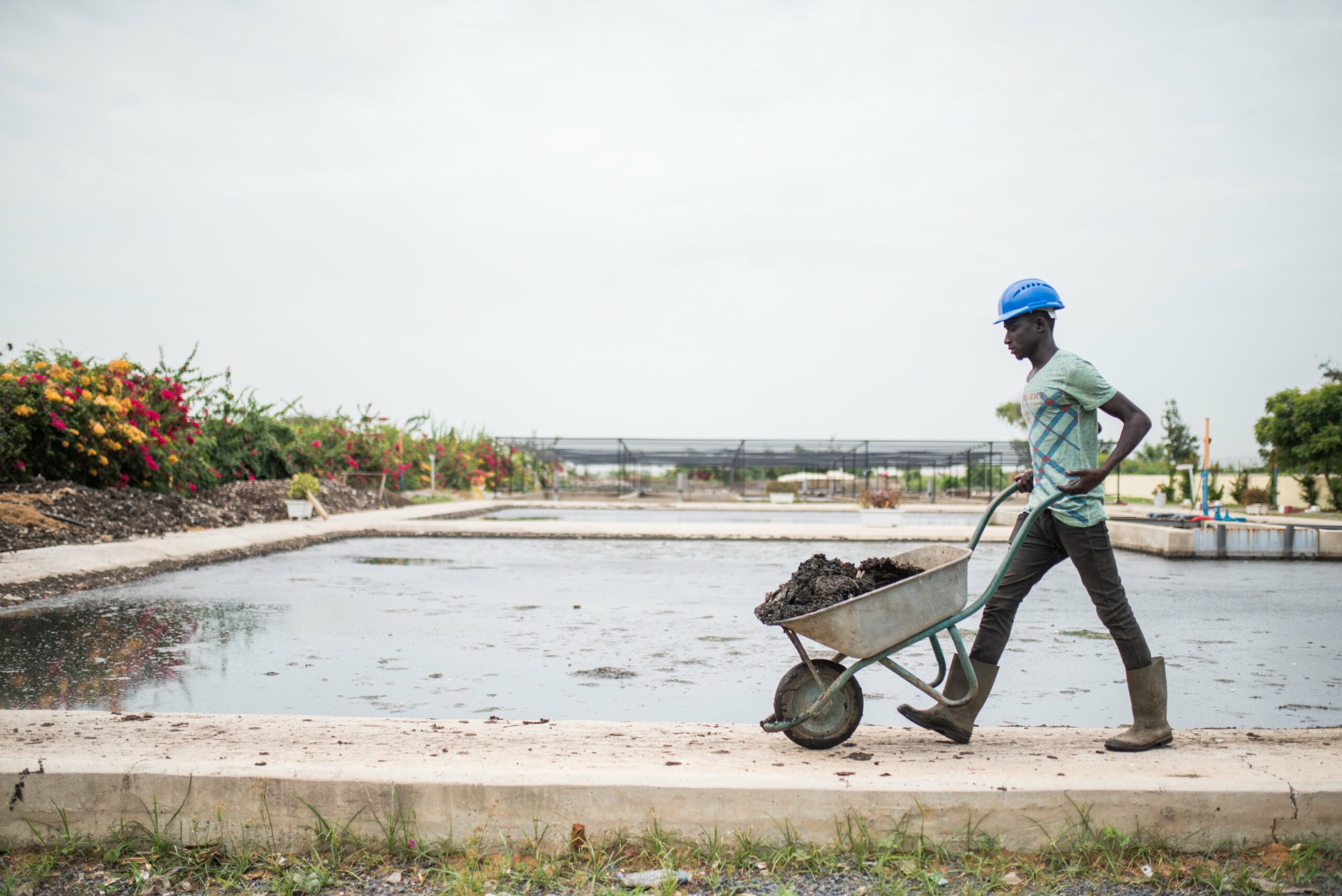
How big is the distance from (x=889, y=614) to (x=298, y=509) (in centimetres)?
1609

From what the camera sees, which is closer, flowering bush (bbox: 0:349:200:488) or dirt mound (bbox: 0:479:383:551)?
dirt mound (bbox: 0:479:383:551)

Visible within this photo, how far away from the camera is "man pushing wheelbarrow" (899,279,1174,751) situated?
3264mm

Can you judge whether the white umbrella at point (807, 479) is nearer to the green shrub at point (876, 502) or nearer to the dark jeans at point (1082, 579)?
the green shrub at point (876, 502)

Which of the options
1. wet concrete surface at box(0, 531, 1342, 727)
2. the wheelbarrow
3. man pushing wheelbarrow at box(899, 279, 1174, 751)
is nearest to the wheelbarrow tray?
the wheelbarrow

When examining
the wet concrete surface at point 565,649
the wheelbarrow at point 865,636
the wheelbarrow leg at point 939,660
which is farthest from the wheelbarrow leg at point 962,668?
the wet concrete surface at point 565,649

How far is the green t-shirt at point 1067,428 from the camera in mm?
3281

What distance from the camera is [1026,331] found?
11.3 feet

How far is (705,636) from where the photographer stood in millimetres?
6406

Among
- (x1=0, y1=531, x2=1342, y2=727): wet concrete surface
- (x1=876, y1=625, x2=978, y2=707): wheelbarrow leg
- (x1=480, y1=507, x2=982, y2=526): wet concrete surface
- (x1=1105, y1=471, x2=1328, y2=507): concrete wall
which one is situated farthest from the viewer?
(x1=1105, y1=471, x2=1328, y2=507): concrete wall

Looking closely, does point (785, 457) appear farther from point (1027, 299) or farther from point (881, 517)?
point (1027, 299)

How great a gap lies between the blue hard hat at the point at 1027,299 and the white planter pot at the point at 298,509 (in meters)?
15.9

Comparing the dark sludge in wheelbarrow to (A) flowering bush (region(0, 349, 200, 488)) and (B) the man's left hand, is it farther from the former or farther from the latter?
(A) flowering bush (region(0, 349, 200, 488))

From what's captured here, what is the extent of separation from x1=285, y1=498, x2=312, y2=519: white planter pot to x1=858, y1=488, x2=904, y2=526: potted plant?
1088cm

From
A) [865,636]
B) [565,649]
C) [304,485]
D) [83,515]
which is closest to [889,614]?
[865,636]
